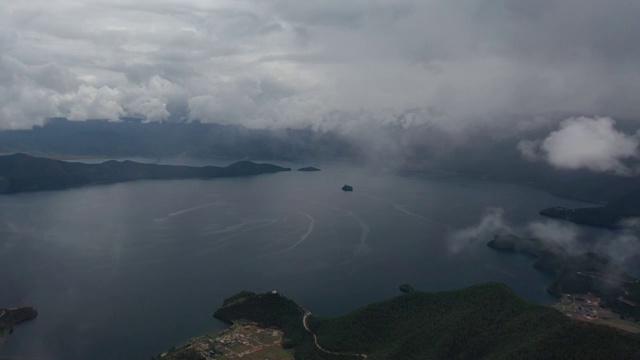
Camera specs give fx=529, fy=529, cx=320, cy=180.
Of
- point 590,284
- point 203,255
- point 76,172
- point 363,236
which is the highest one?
point 76,172

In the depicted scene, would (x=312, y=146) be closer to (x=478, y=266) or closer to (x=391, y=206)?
(x=391, y=206)

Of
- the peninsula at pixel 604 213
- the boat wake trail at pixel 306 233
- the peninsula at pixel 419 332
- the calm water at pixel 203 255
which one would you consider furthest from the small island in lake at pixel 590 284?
the boat wake trail at pixel 306 233

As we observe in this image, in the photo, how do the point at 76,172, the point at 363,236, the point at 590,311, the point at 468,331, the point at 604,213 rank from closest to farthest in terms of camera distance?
the point at 468,331, the point at 590,311, the point at 363,236, the point at 604,213, the point at 76,172

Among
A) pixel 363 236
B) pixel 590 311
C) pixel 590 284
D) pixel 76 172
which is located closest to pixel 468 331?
pixel 590 311

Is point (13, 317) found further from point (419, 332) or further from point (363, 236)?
point (363, 236)

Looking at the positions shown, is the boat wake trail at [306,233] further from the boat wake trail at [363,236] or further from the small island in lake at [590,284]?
the small island in lake at [590,284]
